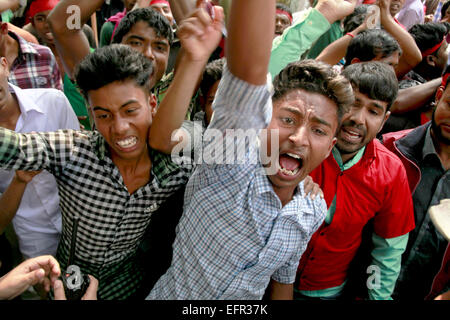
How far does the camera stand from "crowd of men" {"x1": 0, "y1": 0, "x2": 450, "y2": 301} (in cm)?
106

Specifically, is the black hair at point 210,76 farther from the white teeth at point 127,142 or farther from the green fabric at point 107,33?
the green fabric at point 107,33

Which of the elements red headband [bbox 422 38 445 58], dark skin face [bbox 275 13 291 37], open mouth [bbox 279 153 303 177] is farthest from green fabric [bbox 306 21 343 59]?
open mouth [bbox 279 153 303 177]

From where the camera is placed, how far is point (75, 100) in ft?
7.65

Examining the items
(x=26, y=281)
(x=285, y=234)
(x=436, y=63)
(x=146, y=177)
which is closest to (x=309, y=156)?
(x=285, y=234)

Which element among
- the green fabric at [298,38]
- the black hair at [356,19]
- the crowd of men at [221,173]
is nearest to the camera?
the crowd of men at [221,173]

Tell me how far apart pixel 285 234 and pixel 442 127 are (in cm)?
107

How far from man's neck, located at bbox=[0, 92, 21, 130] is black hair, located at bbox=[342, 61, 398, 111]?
1.53 m

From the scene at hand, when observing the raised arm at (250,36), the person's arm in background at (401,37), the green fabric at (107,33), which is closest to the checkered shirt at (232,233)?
the raised arm at (250,36)

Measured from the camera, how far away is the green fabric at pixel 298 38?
5.79 ft

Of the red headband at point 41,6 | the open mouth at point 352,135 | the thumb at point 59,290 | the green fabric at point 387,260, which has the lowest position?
the green fabric at point 387,260

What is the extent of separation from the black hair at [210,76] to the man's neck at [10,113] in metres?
0.88

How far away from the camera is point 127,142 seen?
124 centimetres

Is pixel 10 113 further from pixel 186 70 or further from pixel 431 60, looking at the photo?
pixel 431 60

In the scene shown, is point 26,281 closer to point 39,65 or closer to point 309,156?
point 309,156
